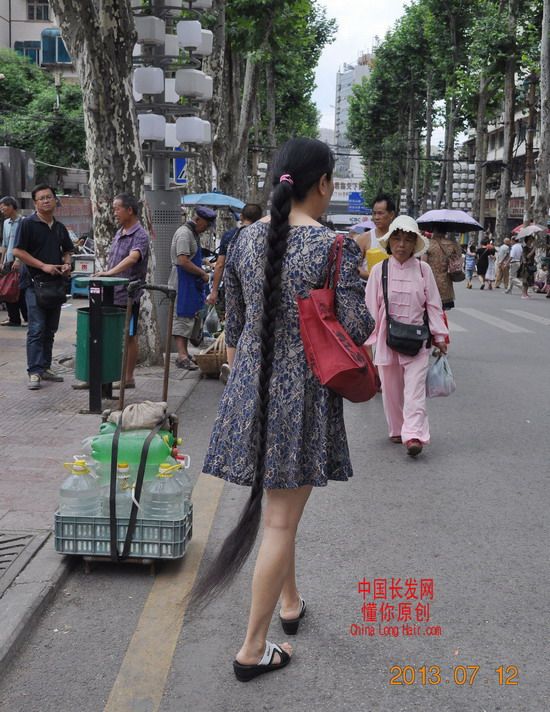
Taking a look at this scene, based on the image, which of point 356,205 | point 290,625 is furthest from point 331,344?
point 356,205

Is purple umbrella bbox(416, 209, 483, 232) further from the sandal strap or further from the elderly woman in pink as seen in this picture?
the sandal strap

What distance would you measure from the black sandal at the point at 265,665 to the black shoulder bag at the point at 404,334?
3.64 meters

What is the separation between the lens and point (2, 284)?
14.1m

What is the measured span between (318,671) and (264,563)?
484 mm

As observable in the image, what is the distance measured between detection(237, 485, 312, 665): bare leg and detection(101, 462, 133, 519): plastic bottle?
1.11 metres

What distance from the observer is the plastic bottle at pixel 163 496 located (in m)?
Result: 4.36

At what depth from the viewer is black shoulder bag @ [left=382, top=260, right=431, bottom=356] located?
6.90 meters

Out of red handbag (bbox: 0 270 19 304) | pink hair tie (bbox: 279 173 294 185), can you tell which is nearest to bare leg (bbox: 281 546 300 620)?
pink hair tie (bbox: 279 173 294 185)

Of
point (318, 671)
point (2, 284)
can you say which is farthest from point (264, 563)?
point (2, 284)

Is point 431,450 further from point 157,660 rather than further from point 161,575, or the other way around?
point 157,660

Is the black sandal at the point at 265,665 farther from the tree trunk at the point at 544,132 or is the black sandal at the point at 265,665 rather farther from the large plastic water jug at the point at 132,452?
the tree trunk at the point at 544,132

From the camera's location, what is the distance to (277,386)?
334cm

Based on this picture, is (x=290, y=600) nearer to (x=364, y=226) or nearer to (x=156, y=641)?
(x=156, y=641)

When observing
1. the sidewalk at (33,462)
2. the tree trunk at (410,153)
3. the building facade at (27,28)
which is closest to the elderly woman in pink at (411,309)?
the sidewalk at (33,462)
